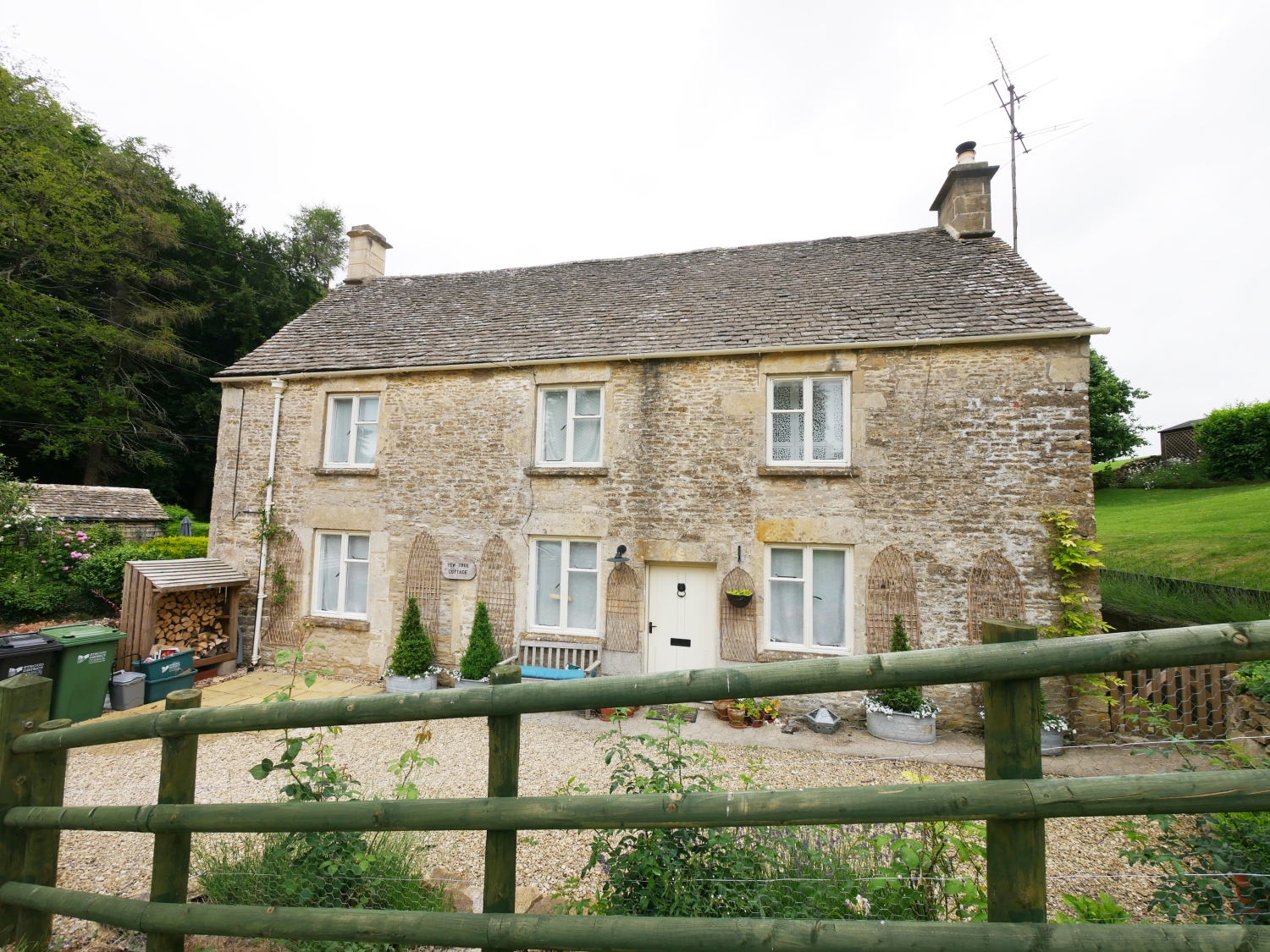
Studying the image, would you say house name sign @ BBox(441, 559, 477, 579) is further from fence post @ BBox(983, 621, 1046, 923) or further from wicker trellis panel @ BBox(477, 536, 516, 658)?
fence post @ BBox(983, 621, 1046, 923)

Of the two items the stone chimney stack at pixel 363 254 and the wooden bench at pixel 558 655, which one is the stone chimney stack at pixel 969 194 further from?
the stone chimney stack at pixel 363 254

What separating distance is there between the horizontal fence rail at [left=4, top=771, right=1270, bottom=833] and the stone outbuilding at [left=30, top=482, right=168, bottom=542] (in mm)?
16630

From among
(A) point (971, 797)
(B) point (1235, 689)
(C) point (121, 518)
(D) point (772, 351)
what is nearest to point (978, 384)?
(D) point (772, 351)

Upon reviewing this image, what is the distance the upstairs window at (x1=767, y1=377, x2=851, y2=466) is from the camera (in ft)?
27.8

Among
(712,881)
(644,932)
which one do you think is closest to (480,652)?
(712,881)

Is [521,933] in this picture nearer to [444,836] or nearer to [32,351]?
[444,836]

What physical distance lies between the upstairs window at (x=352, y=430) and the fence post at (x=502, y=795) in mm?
9260

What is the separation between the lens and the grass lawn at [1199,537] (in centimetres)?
1051

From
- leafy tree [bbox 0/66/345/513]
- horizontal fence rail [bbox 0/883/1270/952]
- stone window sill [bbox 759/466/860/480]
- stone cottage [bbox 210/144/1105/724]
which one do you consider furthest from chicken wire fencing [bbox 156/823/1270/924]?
leafy tree [bbox 0/66/345/513]

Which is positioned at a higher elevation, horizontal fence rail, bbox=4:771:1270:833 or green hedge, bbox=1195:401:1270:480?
green hedge, bbox=1195:401:1270:480

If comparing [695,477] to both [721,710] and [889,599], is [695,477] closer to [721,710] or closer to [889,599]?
[889,599]

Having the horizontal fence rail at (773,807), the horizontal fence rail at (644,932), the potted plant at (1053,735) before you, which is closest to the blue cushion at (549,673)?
the horizontal fence rail at (644,932)

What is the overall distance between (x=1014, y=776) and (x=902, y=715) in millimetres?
6475

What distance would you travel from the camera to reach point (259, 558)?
33.3 feet
